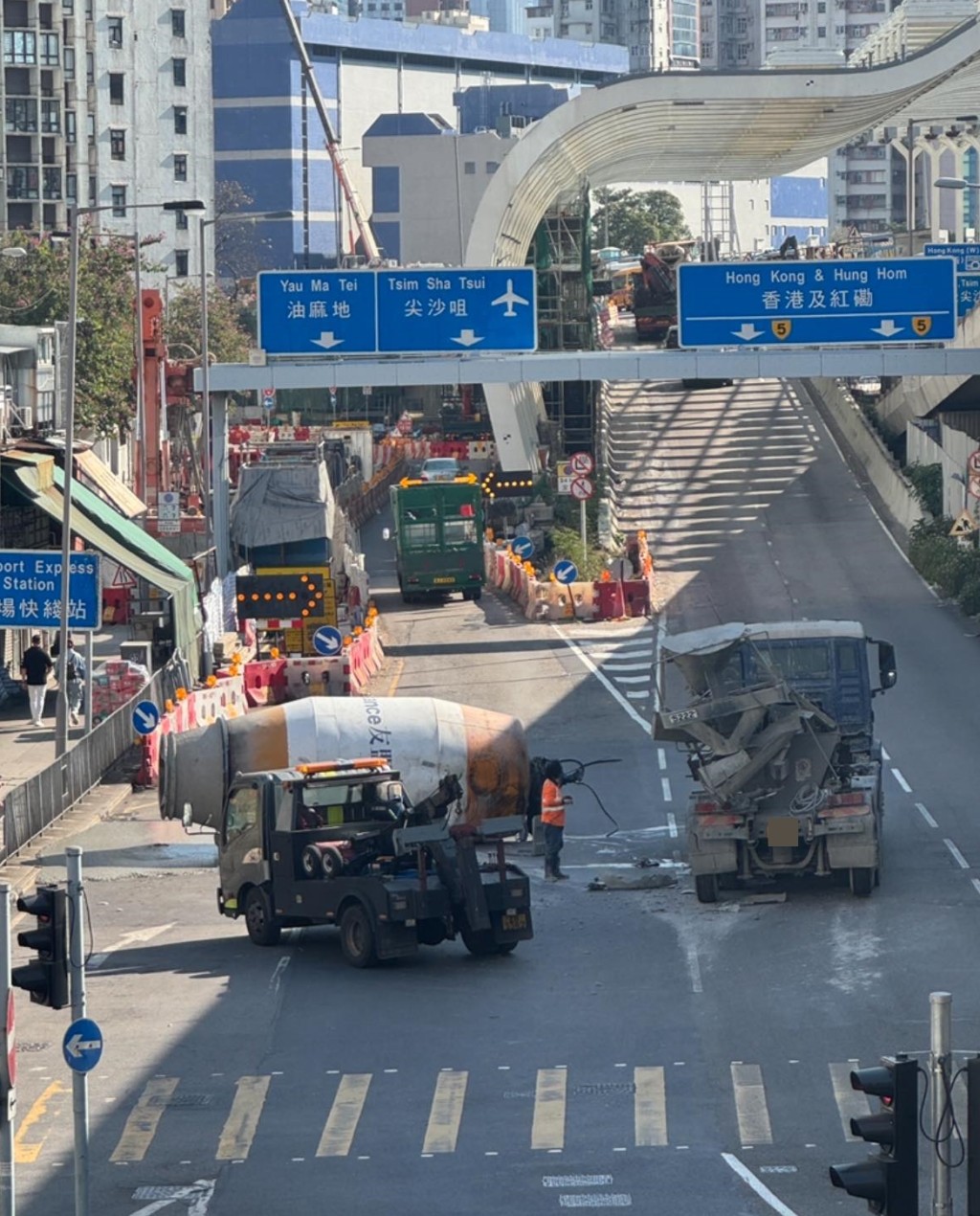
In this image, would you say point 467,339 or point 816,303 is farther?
point 467,339

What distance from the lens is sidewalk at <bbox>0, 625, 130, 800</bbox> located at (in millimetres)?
38656

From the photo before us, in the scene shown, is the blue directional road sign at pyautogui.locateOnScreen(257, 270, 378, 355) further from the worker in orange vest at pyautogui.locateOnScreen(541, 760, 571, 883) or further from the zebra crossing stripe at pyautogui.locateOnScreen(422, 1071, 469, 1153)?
the zebra crossing stripe at pyautogui.locateOnScreen(422, 1071, 469, 1153)

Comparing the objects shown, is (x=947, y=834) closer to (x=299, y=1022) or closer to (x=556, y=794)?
(x=556, y=794)

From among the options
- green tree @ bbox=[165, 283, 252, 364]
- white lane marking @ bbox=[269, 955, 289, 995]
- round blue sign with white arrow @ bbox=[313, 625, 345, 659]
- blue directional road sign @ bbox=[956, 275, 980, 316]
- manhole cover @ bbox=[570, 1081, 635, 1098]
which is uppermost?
green tree @ bbox=[165, 283, 252, 364]

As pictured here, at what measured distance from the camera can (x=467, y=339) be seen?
5425 centimetres

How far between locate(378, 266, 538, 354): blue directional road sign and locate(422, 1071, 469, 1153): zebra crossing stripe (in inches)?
1382

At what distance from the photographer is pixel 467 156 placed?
187m

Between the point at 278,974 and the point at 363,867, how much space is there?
56.4 inches

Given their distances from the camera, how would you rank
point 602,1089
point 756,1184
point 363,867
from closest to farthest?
point 756,1184 → point 602,1089 → point 363,867

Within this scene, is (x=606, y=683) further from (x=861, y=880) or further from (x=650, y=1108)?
(x=650, y=1108)

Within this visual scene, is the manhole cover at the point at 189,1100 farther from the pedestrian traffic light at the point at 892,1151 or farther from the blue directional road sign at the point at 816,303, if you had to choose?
the blue directional road sign at the point at 816,303

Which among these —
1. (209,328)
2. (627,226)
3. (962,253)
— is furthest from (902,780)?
(627,226)

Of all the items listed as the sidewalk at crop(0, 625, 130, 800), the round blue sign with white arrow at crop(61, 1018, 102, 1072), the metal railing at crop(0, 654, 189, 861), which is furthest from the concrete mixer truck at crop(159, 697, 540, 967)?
the round blue sign with white arrow at crop(61, 1018, 102, 1072)

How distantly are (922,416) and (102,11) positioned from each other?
86.3 meters
